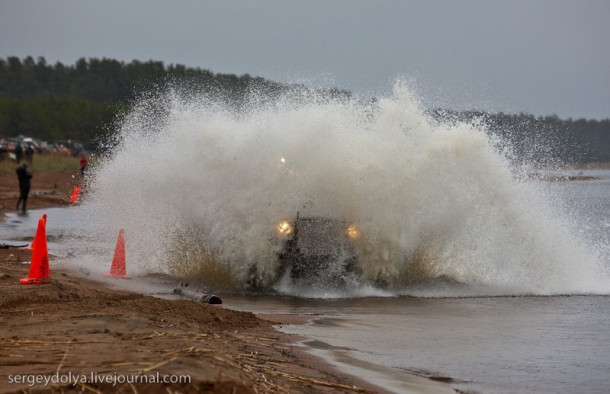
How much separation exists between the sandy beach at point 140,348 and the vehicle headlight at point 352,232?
15.0 feet

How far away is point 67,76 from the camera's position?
569 feet

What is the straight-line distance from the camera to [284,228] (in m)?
17.5

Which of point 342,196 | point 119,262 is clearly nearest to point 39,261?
point 119,262

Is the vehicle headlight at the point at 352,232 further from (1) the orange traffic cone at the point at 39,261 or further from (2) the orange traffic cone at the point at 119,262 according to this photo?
(1) the orange traffic cone at the point at 39,261

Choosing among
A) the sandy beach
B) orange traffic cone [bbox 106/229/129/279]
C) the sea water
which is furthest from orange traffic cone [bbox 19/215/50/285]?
orange traffic cone [bbox 106/229/129/279]

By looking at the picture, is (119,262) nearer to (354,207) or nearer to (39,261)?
(39,261)

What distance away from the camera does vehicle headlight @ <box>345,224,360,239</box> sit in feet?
58.0

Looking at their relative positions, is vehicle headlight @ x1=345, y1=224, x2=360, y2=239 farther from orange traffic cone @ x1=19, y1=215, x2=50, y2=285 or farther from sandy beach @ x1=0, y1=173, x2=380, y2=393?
orange traffic cone @ x1=19, y1=215, x2=50, y2=285

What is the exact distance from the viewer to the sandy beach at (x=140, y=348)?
6.76 metres

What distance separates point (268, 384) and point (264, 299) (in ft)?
28.6

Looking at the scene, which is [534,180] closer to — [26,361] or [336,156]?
[336,156]

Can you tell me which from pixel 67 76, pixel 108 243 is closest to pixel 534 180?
pixel 108 243

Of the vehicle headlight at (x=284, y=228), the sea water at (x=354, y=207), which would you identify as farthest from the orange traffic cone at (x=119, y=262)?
the vehicle headlight at (x=284, y=228)

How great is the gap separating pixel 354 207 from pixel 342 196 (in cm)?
34
